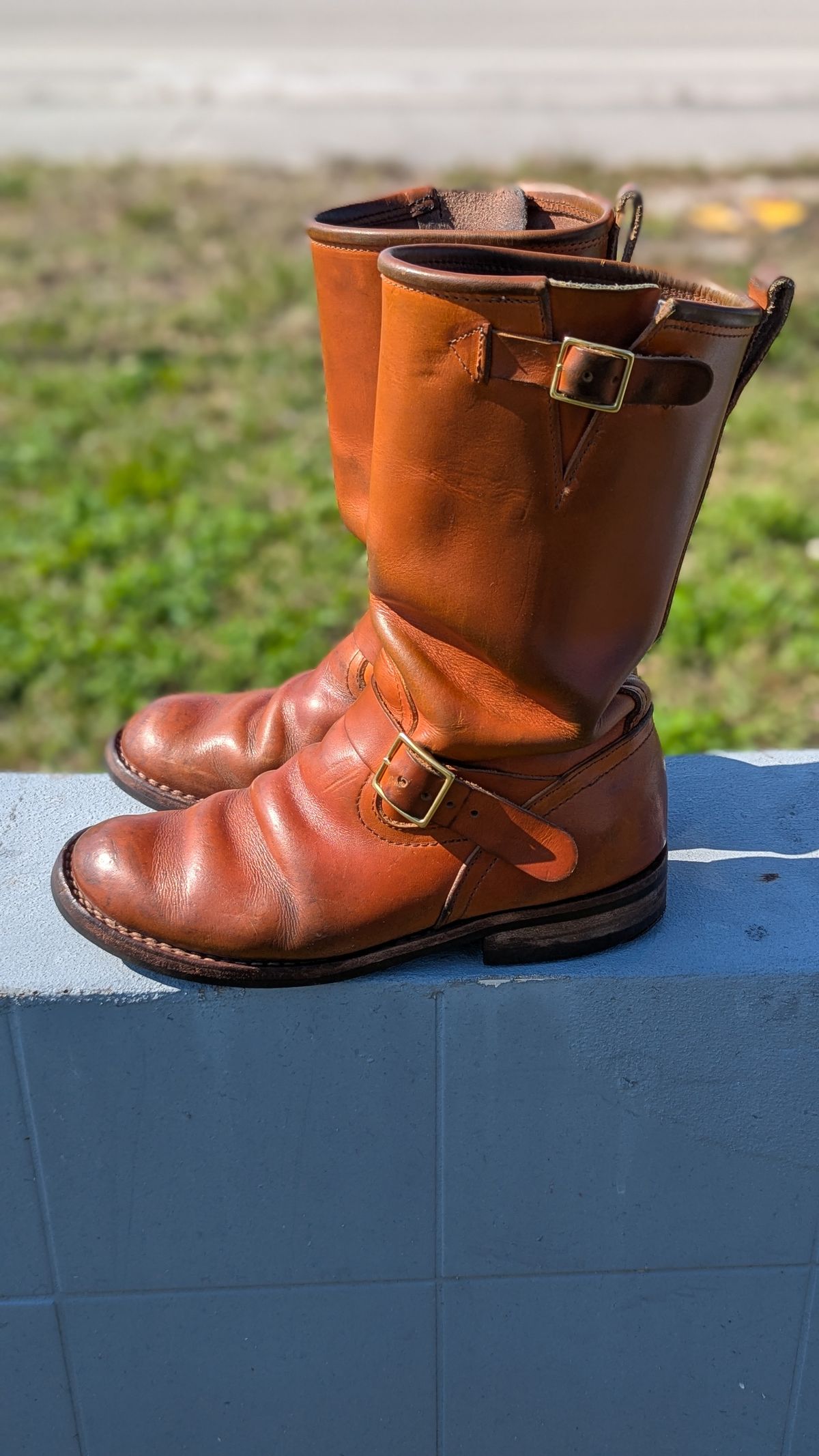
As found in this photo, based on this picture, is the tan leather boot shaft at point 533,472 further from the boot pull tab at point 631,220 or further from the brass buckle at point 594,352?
the boot pull tab at point 631,220

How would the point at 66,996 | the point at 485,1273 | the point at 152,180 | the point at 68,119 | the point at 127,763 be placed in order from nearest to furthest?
the point at 66,996
the point at 485,1273
the point at 127,763
the point at 152,180
the point at 68,119

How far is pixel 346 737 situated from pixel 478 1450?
76 centimetres

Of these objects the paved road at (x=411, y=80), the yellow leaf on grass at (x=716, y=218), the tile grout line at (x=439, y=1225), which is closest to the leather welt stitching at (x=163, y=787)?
the tile grout line at (x=439, y=1225)

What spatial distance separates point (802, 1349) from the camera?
4.32 feet

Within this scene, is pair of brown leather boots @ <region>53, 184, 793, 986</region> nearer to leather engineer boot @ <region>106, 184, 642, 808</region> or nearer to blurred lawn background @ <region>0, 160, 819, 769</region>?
leather engineer boot @ <region>106, 184, 642, 808</region>

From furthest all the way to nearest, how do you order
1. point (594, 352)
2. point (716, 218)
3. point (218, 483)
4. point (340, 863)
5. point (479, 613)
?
point (716, 218) → point (218, 483) → point (340, 863) → point (479, 613) → point (594, 352)

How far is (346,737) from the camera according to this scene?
118 cm

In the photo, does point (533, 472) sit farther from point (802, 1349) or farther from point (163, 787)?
point (802, 1349)

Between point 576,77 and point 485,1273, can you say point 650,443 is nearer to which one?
point 485,1273

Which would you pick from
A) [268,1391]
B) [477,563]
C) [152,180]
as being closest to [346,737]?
[477,563]

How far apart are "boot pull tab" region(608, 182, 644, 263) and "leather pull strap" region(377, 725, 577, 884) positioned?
51 centimetres

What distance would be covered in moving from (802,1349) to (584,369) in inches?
38.5

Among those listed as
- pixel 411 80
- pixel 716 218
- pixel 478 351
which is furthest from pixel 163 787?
pixel 411 80

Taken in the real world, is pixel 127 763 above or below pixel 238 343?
above
